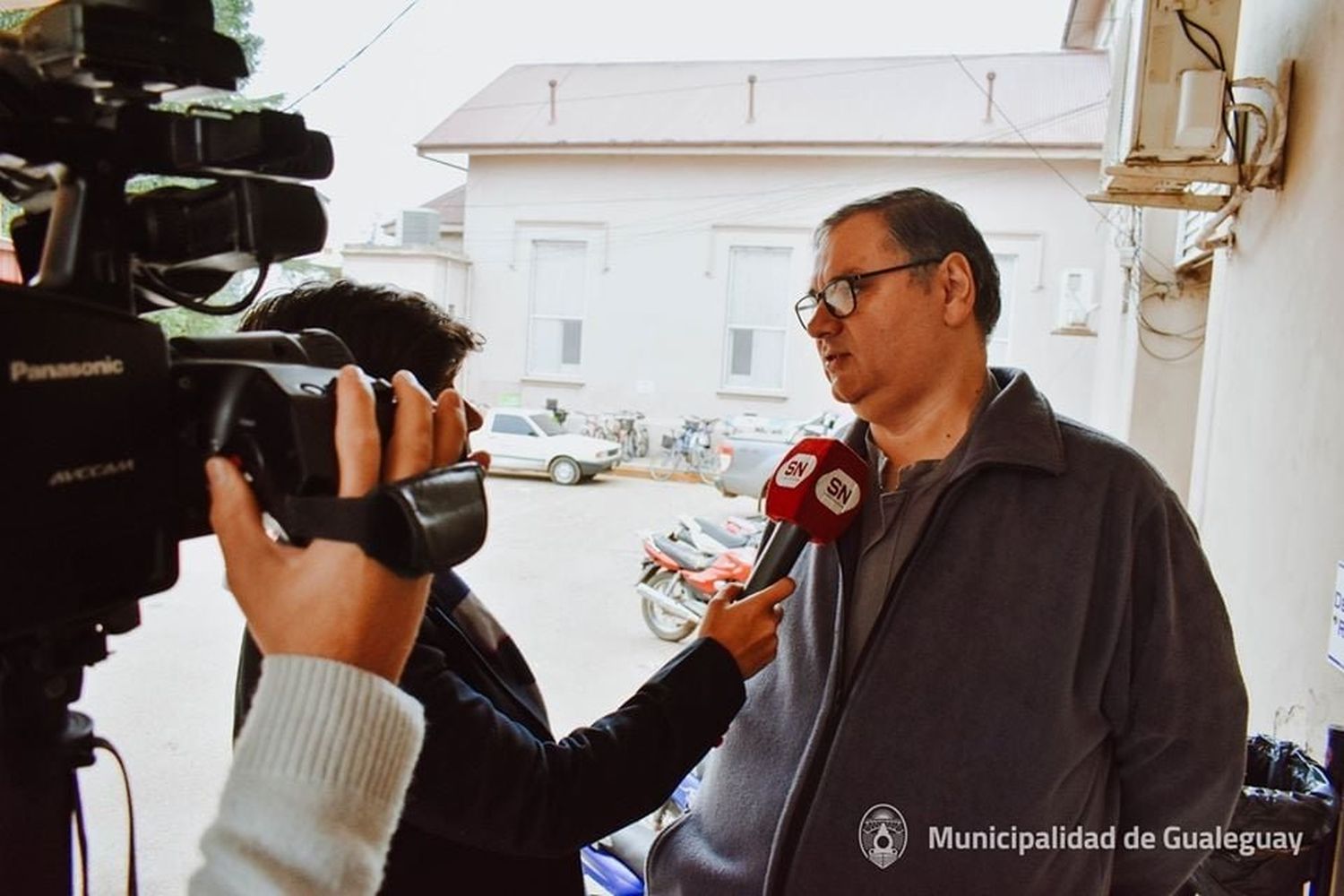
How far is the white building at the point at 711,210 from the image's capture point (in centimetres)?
795

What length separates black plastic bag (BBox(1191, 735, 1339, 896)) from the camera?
4.34ft

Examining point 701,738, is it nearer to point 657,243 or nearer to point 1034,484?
point 1034,484

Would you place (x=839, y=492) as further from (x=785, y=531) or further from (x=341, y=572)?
(x=341, y=572)

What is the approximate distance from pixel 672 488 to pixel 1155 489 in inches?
259

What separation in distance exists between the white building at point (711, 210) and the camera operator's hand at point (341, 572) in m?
7.65

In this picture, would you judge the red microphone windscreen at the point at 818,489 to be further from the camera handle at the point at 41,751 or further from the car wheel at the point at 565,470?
the car wheel at the point at 565,470

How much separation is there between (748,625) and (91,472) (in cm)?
62

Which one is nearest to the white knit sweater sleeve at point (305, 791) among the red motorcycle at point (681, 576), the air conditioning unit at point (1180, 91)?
the air conditioning unit at point (1180, 91)

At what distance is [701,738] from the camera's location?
888mm

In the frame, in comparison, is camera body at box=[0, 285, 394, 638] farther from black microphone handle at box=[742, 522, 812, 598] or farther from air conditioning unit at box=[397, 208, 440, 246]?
air conditioning unit at box=[397, 208, 440, 246]

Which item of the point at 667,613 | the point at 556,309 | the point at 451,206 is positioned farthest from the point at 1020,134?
the point at 667,613

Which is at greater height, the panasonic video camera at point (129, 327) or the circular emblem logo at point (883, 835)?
the panasonic video camera at point (129, 327)

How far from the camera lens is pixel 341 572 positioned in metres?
0.46

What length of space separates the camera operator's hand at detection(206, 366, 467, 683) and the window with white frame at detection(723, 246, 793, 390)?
798 centimetres
